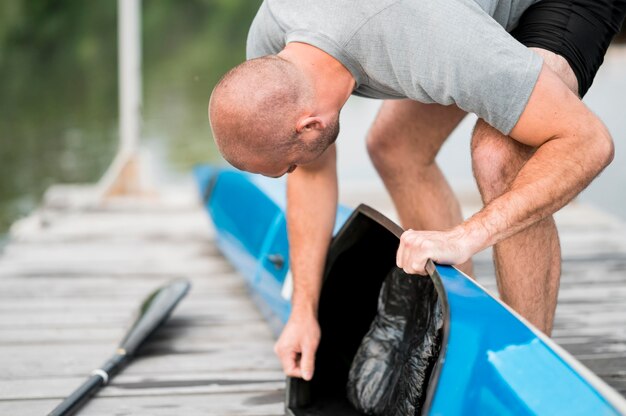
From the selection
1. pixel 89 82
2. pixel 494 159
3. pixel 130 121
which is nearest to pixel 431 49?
pixel 494 159

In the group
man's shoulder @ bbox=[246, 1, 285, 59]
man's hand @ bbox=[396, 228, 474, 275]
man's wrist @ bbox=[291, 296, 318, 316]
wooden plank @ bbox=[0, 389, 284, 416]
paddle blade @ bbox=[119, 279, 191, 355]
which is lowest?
wooden plank @ bbox=[0, 389, 284, 416]

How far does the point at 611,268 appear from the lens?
3330 mm

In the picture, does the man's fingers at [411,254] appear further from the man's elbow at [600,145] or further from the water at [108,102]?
the water at [108,102]

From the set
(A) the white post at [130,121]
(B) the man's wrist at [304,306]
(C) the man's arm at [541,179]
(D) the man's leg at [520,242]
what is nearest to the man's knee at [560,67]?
(D) the man's leg at [520,242]

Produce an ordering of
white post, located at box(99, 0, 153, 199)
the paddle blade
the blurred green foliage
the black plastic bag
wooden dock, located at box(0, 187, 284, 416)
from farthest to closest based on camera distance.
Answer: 1. the blurred green foliage
2. white post, located at box(99, 0, 153, 199)
3. the paddle blade
4. wooden dock, located at box(0, 187, 284, 416)
5. the black plastic bag

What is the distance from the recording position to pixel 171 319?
2.82m

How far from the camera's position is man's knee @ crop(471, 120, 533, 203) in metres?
1.82

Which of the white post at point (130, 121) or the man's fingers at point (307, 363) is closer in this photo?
the man's fingers at point (307, 363)

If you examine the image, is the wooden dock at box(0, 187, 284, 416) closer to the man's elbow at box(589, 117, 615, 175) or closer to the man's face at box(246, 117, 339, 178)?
the man's face at box(246, 117, 339, 178)

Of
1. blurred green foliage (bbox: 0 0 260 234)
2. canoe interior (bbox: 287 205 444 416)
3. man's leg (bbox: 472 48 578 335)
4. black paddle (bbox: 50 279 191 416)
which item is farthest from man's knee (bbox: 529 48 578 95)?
blurred green foliage (bbox: 0 0 260 234)

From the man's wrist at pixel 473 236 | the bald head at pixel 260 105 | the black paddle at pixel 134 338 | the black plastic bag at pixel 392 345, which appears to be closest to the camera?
the man's wrist at pixel 473 236

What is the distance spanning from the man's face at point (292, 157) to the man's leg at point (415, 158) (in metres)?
0.41

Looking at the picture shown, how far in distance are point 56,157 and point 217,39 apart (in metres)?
9.49

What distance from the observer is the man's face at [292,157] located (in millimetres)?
1859
